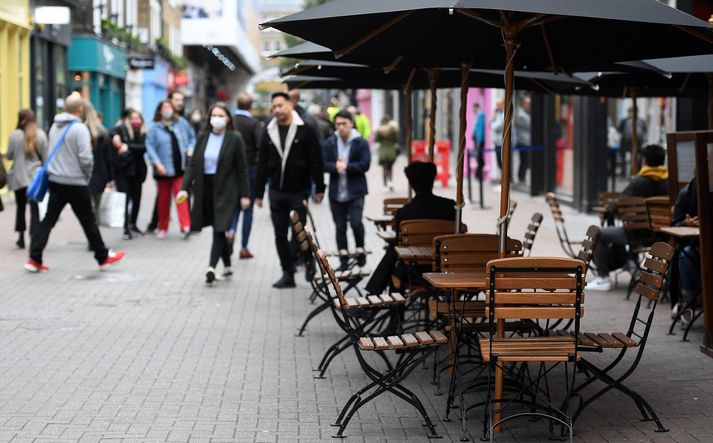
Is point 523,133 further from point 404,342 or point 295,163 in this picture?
point 404,342

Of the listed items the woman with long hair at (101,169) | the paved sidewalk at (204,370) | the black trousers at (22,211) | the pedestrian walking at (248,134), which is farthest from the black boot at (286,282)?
the woman with long hair at (101,169)

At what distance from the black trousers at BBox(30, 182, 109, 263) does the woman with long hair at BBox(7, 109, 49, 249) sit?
86.3 inches

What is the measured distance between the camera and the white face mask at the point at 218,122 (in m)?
13.1

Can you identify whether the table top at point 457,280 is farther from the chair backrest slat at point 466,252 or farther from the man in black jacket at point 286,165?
the man in black jacket at point 286,165

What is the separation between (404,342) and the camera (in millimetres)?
6762

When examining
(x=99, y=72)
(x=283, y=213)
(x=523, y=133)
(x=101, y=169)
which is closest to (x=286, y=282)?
(x=283, y=213)

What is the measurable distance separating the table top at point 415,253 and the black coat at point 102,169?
8430mm

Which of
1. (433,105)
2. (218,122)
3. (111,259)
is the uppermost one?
(433,105)

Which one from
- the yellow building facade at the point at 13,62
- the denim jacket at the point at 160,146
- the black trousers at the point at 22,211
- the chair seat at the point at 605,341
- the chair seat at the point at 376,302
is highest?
the yellow building facade at the point at 13,62

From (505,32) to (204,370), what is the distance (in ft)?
10.1

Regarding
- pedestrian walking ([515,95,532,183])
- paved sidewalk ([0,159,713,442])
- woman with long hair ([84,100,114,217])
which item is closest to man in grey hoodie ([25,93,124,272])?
paved sidewalk ([0,159,713,442])

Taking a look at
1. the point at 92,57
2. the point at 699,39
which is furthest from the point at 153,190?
the point at 699,39

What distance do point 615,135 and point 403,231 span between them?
13.0 meters

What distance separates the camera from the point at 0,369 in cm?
849
